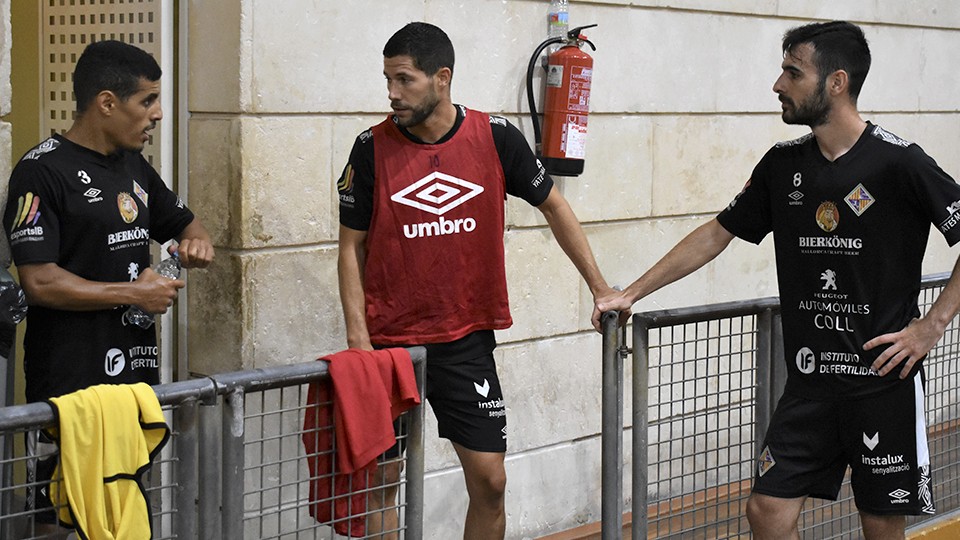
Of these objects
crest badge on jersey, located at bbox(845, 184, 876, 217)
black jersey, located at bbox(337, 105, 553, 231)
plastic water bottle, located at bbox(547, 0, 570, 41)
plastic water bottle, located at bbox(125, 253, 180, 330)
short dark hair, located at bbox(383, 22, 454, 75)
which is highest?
plastic water bottle, located at bbox(547, 0, 570, 41)

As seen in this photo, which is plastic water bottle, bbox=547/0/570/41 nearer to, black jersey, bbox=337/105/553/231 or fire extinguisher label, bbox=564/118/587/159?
fire extinguisher label, bbox=564/118/587/159

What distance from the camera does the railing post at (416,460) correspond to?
169 inches

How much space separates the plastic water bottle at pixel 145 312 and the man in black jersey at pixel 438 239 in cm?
58

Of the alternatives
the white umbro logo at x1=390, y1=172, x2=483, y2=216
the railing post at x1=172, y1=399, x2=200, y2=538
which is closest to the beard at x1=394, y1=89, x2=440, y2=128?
the white umbro logo at x1=390, y1=172, x2=483, y2=216

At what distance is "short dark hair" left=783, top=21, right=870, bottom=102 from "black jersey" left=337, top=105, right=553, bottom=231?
1.02 metres

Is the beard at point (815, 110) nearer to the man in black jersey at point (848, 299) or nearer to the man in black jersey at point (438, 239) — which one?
the man in black jersey at point (848, 299)

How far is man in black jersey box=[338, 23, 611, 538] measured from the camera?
477cm

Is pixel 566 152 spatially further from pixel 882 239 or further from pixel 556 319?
pixel 882 239

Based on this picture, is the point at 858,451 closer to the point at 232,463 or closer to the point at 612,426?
the point at 612,426

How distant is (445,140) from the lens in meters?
4.86

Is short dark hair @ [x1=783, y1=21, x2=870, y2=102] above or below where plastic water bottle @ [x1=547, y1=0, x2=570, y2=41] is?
below

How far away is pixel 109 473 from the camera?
3.41 m

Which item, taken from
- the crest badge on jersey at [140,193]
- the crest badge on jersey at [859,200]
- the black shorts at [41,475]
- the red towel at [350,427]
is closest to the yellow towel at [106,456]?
the black shorts at [41,475]

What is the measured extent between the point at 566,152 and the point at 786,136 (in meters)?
2.14
